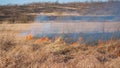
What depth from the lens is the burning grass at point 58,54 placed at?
10898 millimetres

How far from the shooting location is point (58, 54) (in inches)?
517

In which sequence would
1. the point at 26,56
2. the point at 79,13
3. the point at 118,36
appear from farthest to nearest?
the point at 79,13 → the point at 118,36 → the point at 26,56

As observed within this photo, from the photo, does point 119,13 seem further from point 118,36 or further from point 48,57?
point 48,57

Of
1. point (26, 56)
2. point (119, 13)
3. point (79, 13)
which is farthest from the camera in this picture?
point (79, 13)

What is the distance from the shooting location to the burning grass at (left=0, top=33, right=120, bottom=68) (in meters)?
10.9

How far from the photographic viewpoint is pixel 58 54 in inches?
517

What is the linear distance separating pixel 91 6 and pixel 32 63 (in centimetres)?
2411

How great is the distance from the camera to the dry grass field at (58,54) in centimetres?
1090

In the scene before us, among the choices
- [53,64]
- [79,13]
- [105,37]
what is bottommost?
[79,13]

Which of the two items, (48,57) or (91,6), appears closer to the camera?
(48,57)

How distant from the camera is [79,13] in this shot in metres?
37.4

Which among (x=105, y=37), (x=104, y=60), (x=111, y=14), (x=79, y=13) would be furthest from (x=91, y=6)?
(x=104, y=60)

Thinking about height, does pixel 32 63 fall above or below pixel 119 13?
above

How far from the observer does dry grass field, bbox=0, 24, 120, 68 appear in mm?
10898
